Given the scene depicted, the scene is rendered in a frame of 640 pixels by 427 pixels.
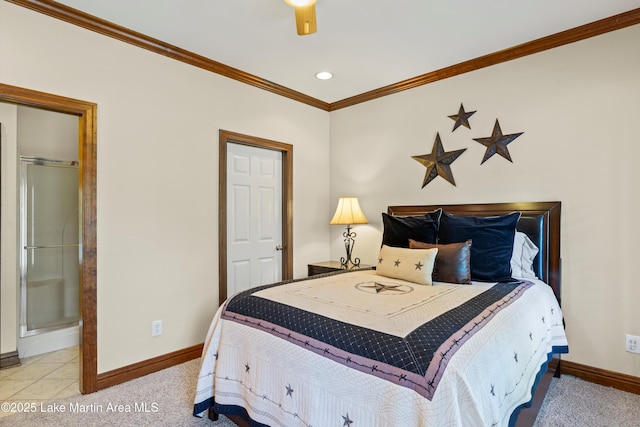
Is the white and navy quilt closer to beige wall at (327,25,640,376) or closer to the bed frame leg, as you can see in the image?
the bed frame leg

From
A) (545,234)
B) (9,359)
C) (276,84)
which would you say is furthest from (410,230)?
(9,359)

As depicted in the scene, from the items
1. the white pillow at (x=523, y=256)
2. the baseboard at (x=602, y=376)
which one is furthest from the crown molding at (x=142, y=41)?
the baseboard at (x=602, y=376)

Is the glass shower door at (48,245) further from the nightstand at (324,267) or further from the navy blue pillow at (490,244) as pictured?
the navy blue pillow at (490,244)

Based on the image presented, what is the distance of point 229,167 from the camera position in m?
3.32

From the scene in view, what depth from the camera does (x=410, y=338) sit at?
1302mm

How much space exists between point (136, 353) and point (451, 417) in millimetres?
2375

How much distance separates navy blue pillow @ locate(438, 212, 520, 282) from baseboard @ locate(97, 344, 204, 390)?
2328 millimetres

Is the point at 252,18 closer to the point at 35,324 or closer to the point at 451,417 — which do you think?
the point at 451,417

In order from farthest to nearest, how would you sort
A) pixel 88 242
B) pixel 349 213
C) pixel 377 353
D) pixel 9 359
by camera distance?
pixel 349 213 < pixel 9 359 < pixel 88 242 < pixel 377 353

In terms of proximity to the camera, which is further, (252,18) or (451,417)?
(252,18)

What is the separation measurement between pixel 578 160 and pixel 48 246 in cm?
469

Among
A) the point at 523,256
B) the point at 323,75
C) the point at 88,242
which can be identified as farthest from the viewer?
the point at 323,75

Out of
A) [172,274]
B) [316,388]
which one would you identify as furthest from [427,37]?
[172,274]

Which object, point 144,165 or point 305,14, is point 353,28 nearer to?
point 305,14
